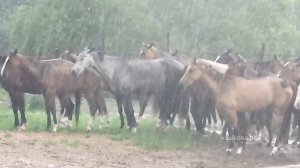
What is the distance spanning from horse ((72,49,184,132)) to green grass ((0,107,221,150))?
1.35 ft

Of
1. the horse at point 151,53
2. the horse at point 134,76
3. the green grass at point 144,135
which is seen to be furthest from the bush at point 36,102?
the horse at point 134,76

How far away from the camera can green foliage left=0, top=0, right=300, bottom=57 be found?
2680 cm

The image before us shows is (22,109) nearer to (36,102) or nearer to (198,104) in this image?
(198,104)

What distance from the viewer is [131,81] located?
16453mm

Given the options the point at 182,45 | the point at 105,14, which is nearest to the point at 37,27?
the point at 105,14

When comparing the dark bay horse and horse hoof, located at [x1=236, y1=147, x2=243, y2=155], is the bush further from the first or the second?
horse hoof, located at [x1=236, y1=147, x2=243, y2=155]

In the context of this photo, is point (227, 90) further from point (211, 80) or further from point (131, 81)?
point (131, 81)

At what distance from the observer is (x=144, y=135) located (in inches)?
616

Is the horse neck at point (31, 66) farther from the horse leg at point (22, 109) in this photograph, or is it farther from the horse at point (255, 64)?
the horse at point (255, 64)

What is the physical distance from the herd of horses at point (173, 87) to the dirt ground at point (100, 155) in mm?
489

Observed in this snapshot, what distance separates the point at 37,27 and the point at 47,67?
1205 centimetres

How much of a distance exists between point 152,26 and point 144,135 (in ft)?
42.2

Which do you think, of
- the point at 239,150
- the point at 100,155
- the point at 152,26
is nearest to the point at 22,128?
the point at 100,155

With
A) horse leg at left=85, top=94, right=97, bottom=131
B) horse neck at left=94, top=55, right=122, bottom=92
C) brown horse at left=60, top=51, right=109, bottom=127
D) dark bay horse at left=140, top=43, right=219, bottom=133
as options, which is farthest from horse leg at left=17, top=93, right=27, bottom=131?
dark bay horse at left=140, top=43, right=219, bottom=133
